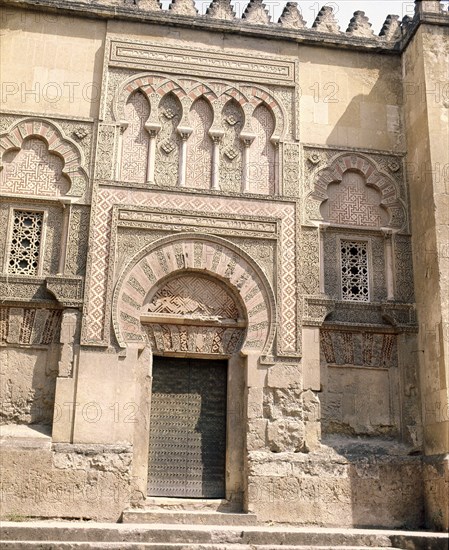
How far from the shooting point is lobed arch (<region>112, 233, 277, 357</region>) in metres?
8.10

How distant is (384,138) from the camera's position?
30.6 feet

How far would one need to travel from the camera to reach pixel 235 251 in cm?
845

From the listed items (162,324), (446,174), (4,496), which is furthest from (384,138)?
(4,496)

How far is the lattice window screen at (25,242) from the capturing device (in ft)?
27.0

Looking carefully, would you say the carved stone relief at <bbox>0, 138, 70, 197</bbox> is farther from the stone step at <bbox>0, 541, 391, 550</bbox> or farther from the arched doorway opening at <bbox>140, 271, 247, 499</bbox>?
the stone step at <bbox>0, 541, 391, 550</bbox>

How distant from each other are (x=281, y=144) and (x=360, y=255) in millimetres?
1665

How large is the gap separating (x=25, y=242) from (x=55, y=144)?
1211 millimetres

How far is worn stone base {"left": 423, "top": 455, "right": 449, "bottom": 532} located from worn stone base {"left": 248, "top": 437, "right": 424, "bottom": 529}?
149mm

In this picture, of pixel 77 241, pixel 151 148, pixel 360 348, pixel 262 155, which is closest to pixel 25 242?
pixel 77 241

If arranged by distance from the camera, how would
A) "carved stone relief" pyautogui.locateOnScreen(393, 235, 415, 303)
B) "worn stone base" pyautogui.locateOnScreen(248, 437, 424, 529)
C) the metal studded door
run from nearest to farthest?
"worn stone base" pyautogui.locateOnScreen(248, 437, 424, 529) → the metal studded door → "carved stone relief" pyautogui.locateOnScreen(393, 235, 415, 303)

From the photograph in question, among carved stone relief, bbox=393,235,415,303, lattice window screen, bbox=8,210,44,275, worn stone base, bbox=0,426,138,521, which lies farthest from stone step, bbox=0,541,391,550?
carved stone relief, bbox=393,235,415,303

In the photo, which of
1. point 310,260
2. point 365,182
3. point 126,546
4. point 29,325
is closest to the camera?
point 126,546

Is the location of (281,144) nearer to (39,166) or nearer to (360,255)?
(360,255)

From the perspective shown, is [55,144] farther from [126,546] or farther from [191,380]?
[126,546]
